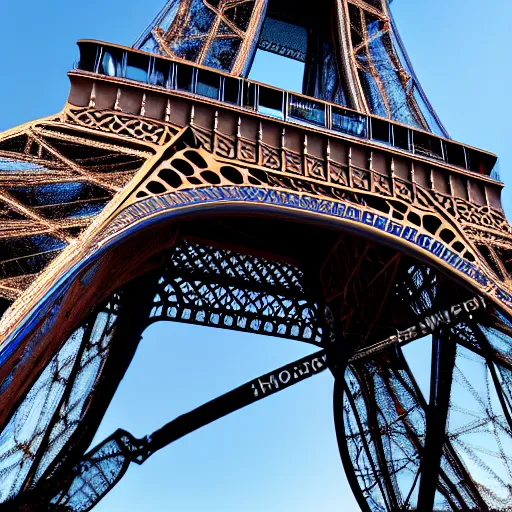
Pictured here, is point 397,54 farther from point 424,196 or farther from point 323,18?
point 424,196

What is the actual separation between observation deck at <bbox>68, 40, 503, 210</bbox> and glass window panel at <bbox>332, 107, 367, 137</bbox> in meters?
0.02

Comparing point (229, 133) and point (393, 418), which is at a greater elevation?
point (229, 133)

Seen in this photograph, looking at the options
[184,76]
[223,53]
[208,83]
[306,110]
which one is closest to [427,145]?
[306,110]

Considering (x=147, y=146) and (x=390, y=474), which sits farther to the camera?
(x=390, y=474)

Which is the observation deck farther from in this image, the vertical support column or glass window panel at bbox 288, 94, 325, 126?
the vertical support column

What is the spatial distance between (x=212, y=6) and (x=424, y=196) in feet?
19.1

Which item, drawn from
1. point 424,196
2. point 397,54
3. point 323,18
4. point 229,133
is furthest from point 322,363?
point 323,18

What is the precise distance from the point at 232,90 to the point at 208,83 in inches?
15.4

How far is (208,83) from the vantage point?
35.9 feet

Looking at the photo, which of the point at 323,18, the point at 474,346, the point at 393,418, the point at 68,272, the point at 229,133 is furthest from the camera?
the point at 323,18

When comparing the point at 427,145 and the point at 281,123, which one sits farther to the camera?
the point at 427,145

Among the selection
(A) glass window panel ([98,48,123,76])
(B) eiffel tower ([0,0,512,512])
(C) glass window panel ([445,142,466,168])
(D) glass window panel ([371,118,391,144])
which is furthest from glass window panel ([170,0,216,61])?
(C) glass window panel ([445,142,466,168])

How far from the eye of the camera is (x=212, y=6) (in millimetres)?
13883

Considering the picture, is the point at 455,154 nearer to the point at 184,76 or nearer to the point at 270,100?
the point at 270,100
